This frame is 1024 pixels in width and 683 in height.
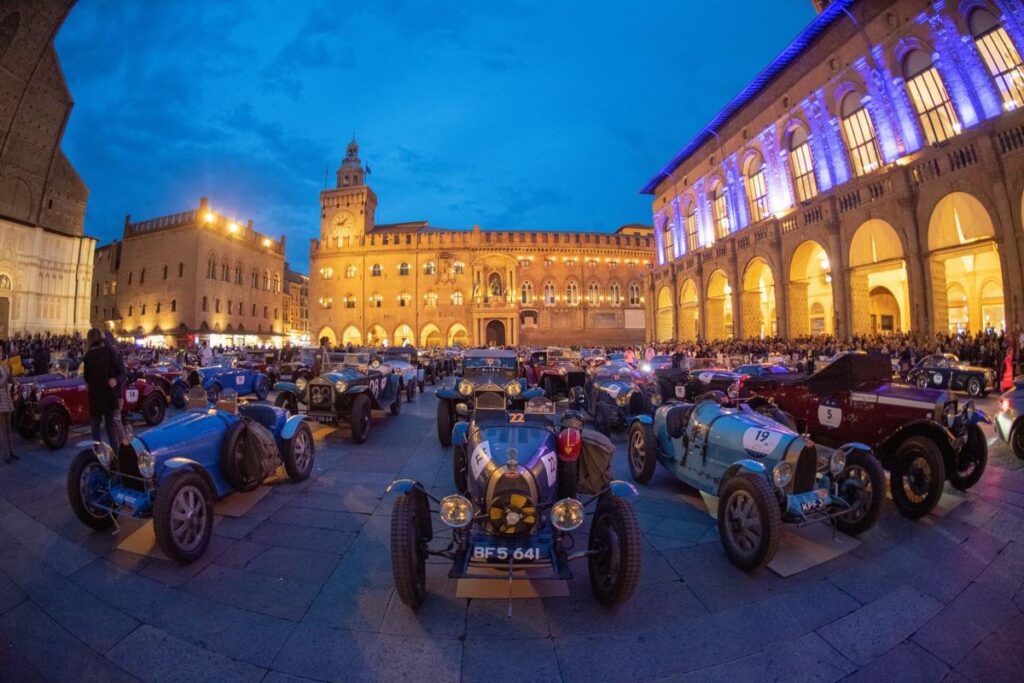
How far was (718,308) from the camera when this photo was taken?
3428 cm

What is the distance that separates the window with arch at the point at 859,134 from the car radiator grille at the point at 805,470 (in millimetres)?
24574

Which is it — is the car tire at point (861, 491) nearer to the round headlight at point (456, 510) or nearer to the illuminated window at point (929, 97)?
the round headlight at point (456, 510)

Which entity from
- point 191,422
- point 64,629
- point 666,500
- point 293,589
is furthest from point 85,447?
point 666,500

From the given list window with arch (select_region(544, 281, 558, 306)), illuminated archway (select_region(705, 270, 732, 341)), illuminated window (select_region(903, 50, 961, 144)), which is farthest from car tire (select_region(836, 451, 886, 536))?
window with arch (select_region(544, 281, 558, 306))

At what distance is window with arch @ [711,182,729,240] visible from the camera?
1294 inches

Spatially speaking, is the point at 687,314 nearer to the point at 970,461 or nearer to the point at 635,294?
the point at 635,294

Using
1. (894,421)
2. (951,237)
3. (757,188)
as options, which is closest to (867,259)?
(951,237)

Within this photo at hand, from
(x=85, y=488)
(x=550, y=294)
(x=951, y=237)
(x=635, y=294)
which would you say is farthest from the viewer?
(x=635, y=294)

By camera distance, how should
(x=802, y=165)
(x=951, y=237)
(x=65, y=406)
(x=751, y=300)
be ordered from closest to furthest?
1. (x=65, y=406)
2. (x=951, y=237)
3. (x=802, y=165)
4. (x=751, y=300)

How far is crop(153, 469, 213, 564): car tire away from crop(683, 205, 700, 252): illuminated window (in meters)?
38.6

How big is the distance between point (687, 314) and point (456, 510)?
38975 mm

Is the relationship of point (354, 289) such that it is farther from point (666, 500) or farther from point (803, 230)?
point (666, 500)

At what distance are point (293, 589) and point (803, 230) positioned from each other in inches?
1138

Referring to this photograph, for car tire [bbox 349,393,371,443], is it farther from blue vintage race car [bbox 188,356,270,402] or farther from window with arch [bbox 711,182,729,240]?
window with arch [bbox 711,182,729,240]
